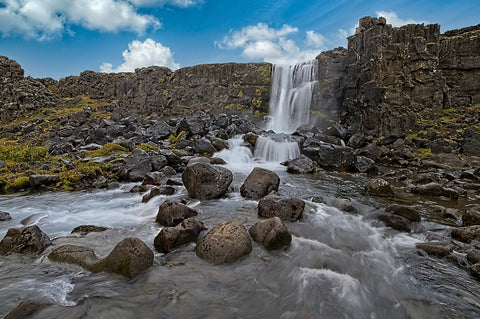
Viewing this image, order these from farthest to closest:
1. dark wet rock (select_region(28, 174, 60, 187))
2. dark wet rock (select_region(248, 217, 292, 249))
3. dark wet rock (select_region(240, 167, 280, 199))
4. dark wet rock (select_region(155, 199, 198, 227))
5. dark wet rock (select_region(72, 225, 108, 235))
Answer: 1. dark wet rock (select_region(28, 174, 60, 187))
2. dark wet rock (select_region(240, 167, 280, 199))
3. dark wet rock (select_region(155, 199, 198, 227))
4. dark wet rock (select_region(72, 225, 108, 235))
5. dark wet rock (select_region(248, 217, 292, 249))

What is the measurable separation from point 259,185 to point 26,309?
701 centimetres

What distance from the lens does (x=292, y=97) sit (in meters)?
30.8

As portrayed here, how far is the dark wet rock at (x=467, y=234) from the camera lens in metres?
5.88

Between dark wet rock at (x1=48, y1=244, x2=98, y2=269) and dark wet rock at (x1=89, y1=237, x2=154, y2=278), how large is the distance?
0.21m

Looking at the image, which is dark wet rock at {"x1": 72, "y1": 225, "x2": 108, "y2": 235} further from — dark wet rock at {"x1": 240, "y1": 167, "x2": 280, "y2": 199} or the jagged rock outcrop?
the jagged rock outcrop

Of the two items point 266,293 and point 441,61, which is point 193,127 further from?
point 441,61

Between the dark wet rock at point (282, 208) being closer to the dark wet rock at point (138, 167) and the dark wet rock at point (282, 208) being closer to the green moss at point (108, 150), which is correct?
the dark wet rock at point (138, 167)

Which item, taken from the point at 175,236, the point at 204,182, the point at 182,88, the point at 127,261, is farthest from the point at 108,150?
the point at 182,88

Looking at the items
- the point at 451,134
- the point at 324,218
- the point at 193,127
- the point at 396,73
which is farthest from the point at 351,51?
the point at 324,218

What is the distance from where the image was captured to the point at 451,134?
19.1 metres

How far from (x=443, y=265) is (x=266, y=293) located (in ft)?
11.5

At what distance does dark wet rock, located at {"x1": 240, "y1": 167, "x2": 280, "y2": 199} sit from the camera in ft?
30.1

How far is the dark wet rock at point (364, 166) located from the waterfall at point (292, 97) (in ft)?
47.5

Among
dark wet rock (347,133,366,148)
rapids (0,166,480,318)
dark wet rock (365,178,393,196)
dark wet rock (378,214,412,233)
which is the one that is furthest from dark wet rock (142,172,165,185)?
dark wet rock (347,133,366,148)
